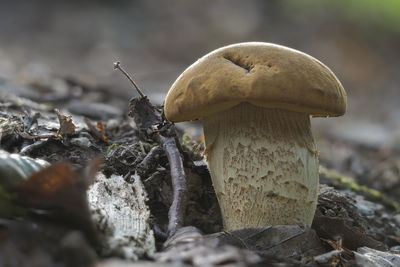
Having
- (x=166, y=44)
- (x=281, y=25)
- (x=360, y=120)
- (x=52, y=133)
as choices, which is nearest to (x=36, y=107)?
(x=52, y=133)

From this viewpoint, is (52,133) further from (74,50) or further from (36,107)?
(74,50)

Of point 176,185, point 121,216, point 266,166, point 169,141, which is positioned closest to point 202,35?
point 169,141

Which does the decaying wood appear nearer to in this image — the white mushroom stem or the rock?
the white mushroom stem

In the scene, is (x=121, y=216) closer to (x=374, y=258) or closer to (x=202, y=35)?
(x=374, y=258)

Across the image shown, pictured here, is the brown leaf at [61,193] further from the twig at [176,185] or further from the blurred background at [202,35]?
the blurred background at [202,35]

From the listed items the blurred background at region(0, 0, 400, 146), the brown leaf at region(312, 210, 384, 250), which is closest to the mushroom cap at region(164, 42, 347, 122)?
the brown leaf at region(312, 210, 384, 250)

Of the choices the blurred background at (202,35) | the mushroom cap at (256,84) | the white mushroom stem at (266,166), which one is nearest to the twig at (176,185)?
the white mushroom stem at (266,166)
